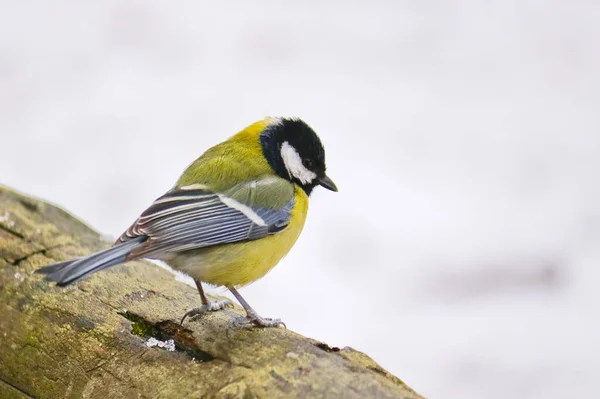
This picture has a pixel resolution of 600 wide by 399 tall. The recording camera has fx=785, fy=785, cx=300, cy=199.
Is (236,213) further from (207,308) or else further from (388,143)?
(388,143)

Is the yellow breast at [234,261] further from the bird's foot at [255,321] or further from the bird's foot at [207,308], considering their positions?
the bird's foot at [255,321]

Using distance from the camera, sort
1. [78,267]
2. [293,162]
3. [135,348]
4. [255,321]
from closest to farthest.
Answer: [78,267]
[135,348]
[255,321]
[293,162]

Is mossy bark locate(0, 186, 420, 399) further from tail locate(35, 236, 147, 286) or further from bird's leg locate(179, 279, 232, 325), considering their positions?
tail locate(35, 236, 147, 286)

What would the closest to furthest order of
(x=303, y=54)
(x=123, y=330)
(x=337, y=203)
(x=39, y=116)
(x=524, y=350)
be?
(x=123, y=330) → (x=524, y=350) → (x=337, y=203) → (x=39, y=116) → (x=303, y=54)

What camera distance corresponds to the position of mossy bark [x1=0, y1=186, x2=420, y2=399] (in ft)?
5.85

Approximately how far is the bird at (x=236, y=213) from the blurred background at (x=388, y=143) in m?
1.10

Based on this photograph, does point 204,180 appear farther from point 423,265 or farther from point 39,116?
point 39,116

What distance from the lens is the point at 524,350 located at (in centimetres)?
338

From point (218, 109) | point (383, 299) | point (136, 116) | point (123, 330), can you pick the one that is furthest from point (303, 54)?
point (123, 330)

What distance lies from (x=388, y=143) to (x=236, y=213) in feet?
8.22

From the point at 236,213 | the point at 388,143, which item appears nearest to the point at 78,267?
the point at 236,213

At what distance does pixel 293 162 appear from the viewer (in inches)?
104

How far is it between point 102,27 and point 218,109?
4.11 feet

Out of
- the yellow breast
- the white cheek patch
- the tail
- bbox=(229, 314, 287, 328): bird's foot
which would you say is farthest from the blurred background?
the tail
